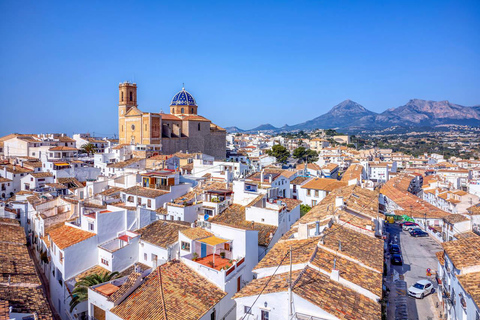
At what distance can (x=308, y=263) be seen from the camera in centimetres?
1016

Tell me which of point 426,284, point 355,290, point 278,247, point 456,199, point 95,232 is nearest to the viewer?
point 355,290

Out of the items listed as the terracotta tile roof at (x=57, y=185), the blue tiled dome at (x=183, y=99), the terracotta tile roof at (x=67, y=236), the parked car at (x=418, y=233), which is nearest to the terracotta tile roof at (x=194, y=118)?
the blue tiled dome at (x=183, y=99)

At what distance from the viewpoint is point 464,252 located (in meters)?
12.7

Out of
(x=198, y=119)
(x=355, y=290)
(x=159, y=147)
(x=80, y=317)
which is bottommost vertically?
(x=80, y=317)

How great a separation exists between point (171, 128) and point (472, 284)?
4692cm

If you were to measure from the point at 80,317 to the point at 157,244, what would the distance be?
402 centimetres

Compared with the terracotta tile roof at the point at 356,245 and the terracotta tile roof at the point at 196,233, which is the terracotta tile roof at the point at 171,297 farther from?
the terracotta tile roof at the point at 356,245

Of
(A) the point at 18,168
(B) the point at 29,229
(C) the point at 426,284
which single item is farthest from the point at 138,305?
(A) the point at 18,168

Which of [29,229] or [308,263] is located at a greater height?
[308,263]

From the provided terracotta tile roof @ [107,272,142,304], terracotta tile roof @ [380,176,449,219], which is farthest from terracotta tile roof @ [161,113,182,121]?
terracotta tile roof @ [107,272,142,304]

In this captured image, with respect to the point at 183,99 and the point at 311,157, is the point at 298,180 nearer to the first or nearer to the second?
the point at 183,99

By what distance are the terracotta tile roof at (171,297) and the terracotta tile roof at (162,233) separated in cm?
261

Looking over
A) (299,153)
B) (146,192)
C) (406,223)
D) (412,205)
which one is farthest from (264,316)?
(299,153)

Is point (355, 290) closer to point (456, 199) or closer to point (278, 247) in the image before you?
point (278, 247)
